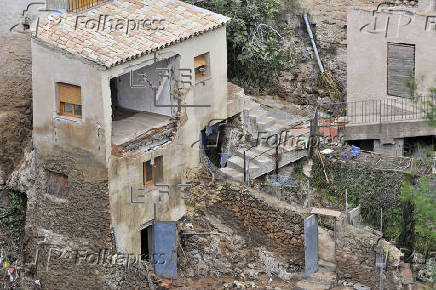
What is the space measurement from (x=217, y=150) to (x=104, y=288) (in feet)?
18.6

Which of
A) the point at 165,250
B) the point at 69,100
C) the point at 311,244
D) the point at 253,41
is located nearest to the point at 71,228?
the point at 165,250

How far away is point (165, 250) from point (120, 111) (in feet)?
13.5

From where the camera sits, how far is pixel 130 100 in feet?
118

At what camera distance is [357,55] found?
3791cm

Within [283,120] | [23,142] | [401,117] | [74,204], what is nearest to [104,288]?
[74,204]

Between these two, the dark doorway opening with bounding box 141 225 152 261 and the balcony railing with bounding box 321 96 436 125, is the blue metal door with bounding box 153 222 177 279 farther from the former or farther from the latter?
the balcony railing with bounding box 321 96 436 125

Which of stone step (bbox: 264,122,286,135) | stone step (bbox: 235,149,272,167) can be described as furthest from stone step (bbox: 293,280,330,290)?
stone step (bbox: 264,122,286,135)

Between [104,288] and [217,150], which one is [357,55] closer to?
[217,150]

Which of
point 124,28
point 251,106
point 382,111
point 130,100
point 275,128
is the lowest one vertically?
point 275,128

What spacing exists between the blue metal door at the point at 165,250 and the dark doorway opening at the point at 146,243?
265 mm

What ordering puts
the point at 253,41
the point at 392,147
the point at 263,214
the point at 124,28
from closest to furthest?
the point at 124,28
the point at 263,214
the point at 392,147
the point at 253,41

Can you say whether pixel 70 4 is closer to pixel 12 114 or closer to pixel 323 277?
pixel 12 114

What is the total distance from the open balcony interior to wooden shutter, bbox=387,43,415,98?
6897 mm

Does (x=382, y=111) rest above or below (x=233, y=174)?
above
